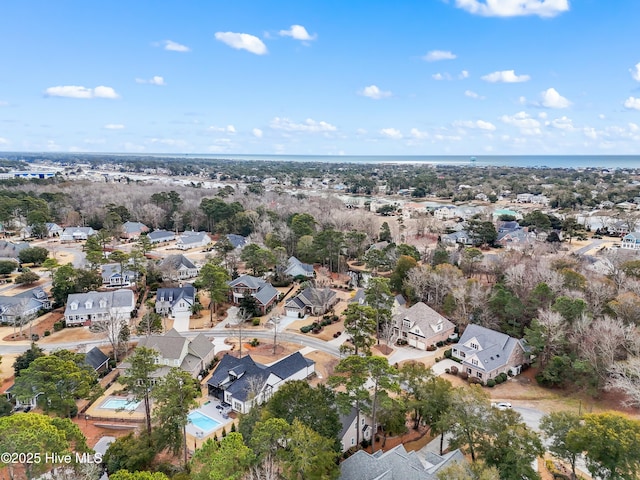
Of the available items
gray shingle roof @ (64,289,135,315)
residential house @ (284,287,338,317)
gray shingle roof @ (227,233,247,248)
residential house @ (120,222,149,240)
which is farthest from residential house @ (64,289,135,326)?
residential house @ (120,222,149,240)

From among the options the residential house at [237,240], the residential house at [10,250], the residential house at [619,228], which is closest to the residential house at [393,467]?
the residential house at [237,240]

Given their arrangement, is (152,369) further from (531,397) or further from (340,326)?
(531,397)

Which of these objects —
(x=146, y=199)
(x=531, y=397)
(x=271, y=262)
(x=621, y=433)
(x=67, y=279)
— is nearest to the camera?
(x=621, y=433)

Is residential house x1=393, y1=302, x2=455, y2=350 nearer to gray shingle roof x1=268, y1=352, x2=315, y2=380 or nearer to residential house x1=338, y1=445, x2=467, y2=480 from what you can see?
gray shingle roof x1=268, y1=352, x2=315, y2=380

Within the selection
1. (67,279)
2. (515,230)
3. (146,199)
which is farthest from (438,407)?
(146,199)

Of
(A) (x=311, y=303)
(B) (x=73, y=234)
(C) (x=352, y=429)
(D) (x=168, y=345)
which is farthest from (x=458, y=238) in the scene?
(B) (x=73, y=234)

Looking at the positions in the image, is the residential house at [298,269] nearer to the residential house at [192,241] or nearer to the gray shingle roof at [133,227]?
the residential house at [192,241]
